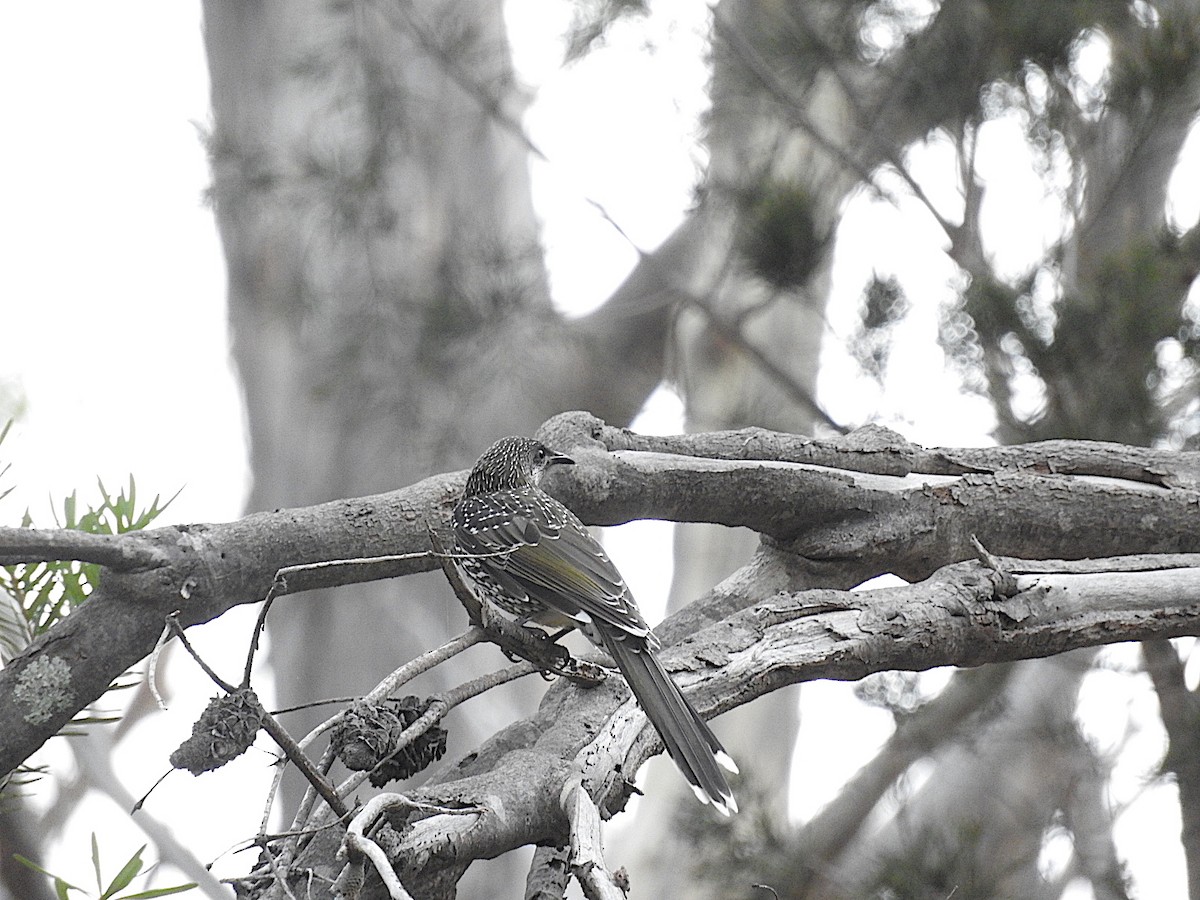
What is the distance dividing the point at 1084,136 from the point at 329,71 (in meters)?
3.22

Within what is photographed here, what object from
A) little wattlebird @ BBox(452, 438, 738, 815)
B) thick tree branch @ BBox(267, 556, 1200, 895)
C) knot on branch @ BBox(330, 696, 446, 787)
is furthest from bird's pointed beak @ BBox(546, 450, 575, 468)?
knot on branch @ BBox(330, 696, 446, 787)

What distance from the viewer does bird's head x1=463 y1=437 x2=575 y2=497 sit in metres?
2.07

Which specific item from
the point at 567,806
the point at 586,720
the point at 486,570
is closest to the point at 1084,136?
the point at 486,570

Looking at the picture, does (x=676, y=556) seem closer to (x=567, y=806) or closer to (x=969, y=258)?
(x=969, y=258)

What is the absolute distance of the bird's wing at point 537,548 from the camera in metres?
1.93

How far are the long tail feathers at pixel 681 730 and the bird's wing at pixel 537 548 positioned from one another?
12.6 inches

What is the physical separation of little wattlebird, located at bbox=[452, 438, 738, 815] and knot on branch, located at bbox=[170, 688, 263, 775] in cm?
69

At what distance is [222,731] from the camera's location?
3.59ft

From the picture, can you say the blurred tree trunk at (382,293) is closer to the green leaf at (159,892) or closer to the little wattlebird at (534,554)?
the little wattlebird at (534,554)

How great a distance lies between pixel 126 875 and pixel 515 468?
3.34 ft

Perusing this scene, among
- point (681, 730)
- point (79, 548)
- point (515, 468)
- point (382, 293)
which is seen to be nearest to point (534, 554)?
point (515, 468)

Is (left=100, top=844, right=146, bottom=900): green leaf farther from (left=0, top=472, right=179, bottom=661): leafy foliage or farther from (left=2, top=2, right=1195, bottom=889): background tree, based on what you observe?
(left=2, top=2, right=1195, bottom=889): background tree

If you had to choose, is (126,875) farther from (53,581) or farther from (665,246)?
(665,246)

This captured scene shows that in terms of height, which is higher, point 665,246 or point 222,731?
point 665,246
